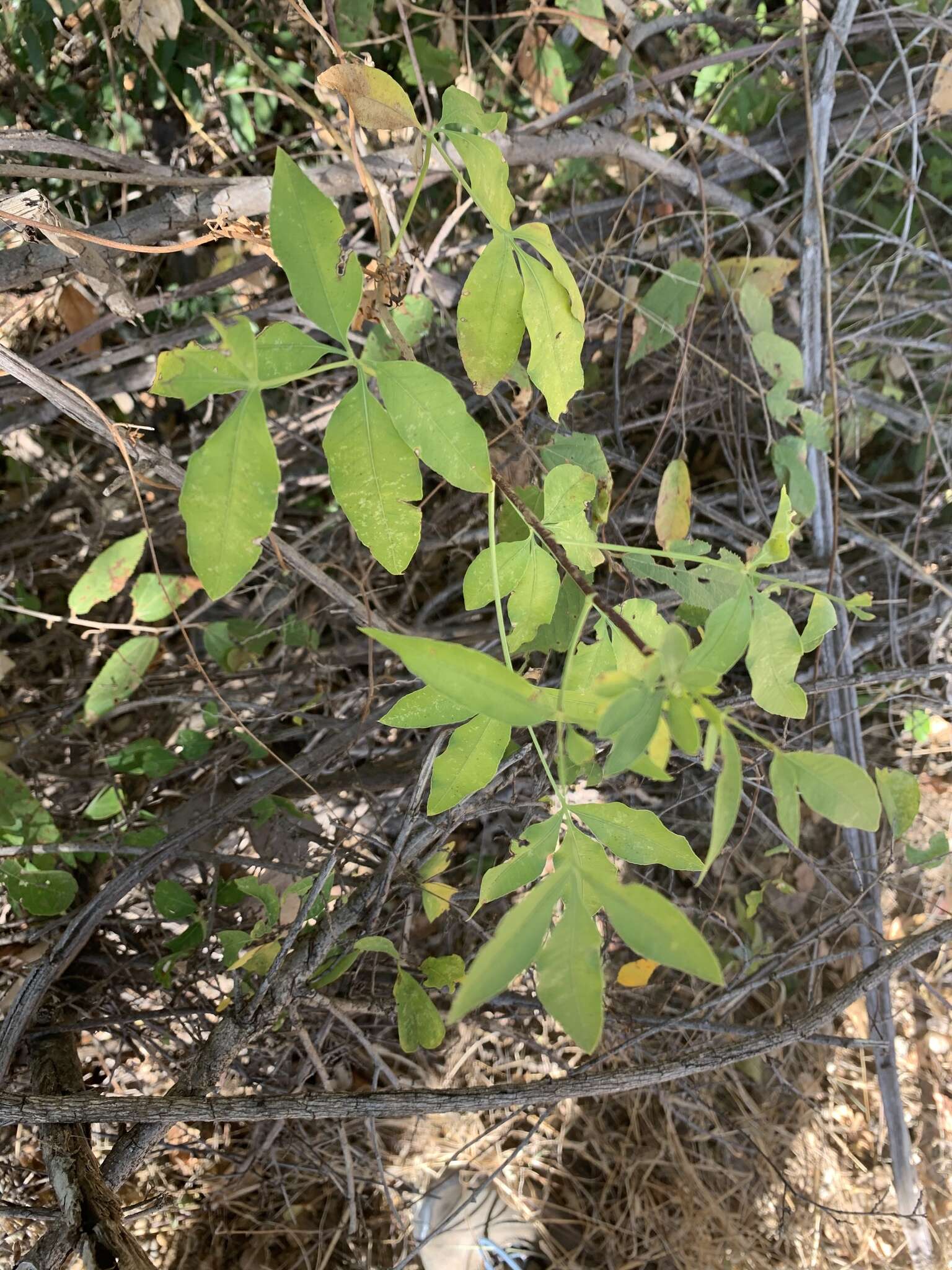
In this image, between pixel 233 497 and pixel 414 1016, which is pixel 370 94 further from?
pixel 414 1016

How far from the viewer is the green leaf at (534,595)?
2.36 feet

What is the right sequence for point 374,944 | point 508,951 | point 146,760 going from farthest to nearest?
point 146,760 → point 374,944 → point 508,951

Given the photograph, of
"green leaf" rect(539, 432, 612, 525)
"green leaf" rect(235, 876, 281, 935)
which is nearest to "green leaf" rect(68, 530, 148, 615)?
"green leaf" rect(235, 876, 281, 935)

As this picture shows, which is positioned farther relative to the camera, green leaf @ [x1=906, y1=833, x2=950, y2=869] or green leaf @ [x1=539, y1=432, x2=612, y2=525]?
green leaf @ [x1=906, y1=833, x2=950, y2=869]

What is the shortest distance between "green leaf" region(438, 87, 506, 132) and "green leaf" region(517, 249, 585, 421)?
0.11m

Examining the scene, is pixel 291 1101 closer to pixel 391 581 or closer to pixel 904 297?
pixel 391 581

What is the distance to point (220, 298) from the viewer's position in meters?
1.41

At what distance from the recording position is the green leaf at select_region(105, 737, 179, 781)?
4.14 feet

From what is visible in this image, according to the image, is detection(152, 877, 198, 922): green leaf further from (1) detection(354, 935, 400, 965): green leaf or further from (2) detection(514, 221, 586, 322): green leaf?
(2) detection(514, 221, 586, 322): green leaf

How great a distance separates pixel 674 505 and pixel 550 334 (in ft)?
1.65

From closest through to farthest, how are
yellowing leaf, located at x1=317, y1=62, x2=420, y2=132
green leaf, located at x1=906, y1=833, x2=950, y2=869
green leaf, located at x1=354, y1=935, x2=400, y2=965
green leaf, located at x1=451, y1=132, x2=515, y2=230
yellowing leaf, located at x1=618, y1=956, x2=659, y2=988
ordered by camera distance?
green leaf, located at x1=451, y1=132, x2=515, y2=230, yellowing leaf, located at x1=317, y1=62, x2=420, y2=132, green leaf, located at x1=354, y1=935, x2=400, y2=965, green leaf, located at x1=906, y1=833, x2=950, y2=869, yellowing leaf, located at x1=618, y1=956, x2=659, y2=988

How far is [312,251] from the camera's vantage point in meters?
0.56

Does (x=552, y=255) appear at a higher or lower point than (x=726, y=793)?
higher

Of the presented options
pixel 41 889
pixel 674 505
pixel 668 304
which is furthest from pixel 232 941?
pixel 668 304
